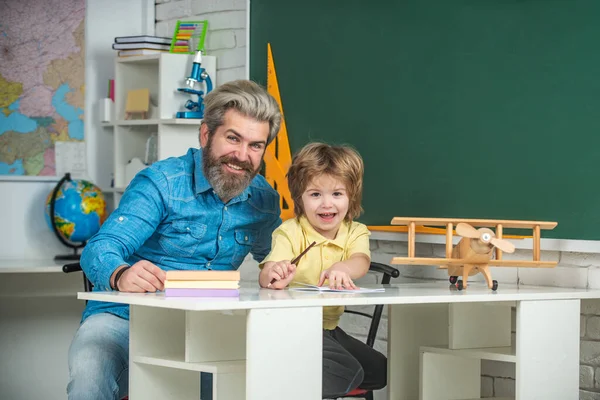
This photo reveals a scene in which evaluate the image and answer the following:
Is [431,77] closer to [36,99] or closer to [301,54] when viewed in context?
[301,54]

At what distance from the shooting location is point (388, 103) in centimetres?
354

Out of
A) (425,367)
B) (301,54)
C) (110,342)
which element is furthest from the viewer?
(301,54)

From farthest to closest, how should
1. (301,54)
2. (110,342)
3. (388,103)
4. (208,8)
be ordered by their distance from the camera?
(208,8) < (301,54) < (388,103) < (110,342)

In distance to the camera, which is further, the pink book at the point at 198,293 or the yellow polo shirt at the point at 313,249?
the yellow polo shirt at the point at 313,249

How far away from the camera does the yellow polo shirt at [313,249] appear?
2834 millimetres

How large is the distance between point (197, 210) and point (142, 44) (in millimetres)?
1996

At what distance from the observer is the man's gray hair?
2.82m

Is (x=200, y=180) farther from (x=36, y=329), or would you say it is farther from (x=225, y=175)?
(x=36, y=329)

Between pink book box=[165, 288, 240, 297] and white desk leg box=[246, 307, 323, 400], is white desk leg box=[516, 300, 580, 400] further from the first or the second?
pink book box=[165, 288, 240, 297]

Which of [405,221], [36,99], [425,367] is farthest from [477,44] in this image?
[36,99]

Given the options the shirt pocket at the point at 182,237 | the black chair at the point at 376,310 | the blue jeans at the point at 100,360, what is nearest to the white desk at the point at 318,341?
the black chair at the point at 376,310

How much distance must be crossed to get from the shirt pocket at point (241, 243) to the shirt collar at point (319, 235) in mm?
192

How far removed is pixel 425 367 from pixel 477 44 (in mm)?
1138

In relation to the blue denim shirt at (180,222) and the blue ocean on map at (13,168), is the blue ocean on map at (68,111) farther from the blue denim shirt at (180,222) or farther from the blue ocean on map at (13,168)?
the blue denim shirt at (180,222)
